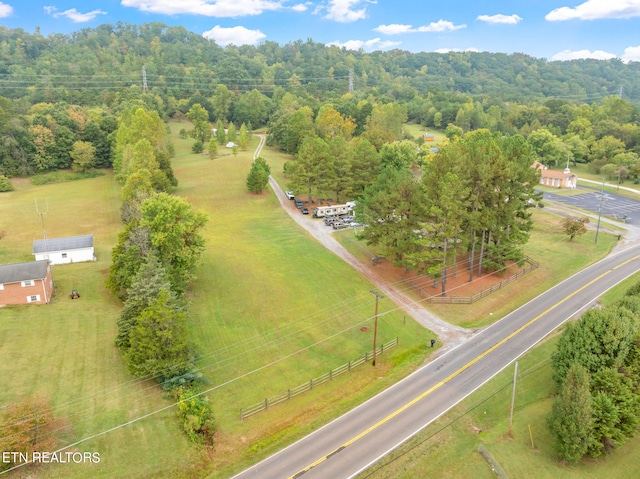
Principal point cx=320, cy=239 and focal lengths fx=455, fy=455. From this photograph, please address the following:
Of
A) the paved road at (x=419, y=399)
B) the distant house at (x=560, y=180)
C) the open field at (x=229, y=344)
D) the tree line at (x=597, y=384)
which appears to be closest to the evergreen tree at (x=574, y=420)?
the tree line at (x=597, y=384)

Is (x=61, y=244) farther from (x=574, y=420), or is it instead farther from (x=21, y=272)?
(x=574, y=420)

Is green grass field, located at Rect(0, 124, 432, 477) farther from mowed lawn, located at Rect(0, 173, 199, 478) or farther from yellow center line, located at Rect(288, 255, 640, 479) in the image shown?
yellow center line, located at Rect(288, 255, 640, 479)

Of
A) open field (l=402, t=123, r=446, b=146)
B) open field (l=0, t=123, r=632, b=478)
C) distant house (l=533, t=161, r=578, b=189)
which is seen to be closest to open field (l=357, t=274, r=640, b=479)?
open field (l=0, t=123, r=632, b=478)

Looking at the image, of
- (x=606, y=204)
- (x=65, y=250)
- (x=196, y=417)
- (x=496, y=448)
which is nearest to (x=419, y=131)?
(x=606, y=204)

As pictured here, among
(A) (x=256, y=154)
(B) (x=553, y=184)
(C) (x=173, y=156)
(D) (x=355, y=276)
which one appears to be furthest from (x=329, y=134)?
(D) (x=355, y=276)

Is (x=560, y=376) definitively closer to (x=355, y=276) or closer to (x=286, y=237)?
(x=355, y=276)

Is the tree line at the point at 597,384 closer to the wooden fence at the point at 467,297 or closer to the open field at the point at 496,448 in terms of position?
the open field at the point at 496,448

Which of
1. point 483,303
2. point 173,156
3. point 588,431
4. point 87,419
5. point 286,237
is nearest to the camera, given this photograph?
point 588,431
